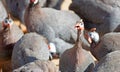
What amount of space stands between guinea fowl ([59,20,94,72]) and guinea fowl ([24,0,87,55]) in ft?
1.12

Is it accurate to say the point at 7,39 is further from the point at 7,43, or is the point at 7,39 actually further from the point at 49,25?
the point at 49,25

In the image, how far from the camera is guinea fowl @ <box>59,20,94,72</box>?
212 cm

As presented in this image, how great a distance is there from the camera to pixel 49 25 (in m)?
2.51

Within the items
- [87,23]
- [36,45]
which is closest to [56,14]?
[87,23]

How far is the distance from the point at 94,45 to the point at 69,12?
13.8 inches

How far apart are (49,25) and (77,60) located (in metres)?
0.46

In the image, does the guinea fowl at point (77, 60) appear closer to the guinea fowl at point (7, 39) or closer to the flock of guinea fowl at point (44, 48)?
the flock of guinea fowl at point (44, 48)

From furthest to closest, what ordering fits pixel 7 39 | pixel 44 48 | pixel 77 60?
pixel 7 39 → pixel 44 48 → pixel 77 60

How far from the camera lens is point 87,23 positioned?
270 cm

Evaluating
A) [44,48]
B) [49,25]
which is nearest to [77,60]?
[44,48]

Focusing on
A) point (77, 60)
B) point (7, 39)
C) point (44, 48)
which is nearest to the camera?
point (77, 60)

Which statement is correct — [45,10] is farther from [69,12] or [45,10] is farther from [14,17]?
[14,17]

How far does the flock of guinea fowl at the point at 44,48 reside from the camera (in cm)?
197

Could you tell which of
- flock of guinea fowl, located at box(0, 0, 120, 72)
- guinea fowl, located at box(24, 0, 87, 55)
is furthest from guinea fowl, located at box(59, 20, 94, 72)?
guinea fowl, located at box(24, 0, 87, 55)
